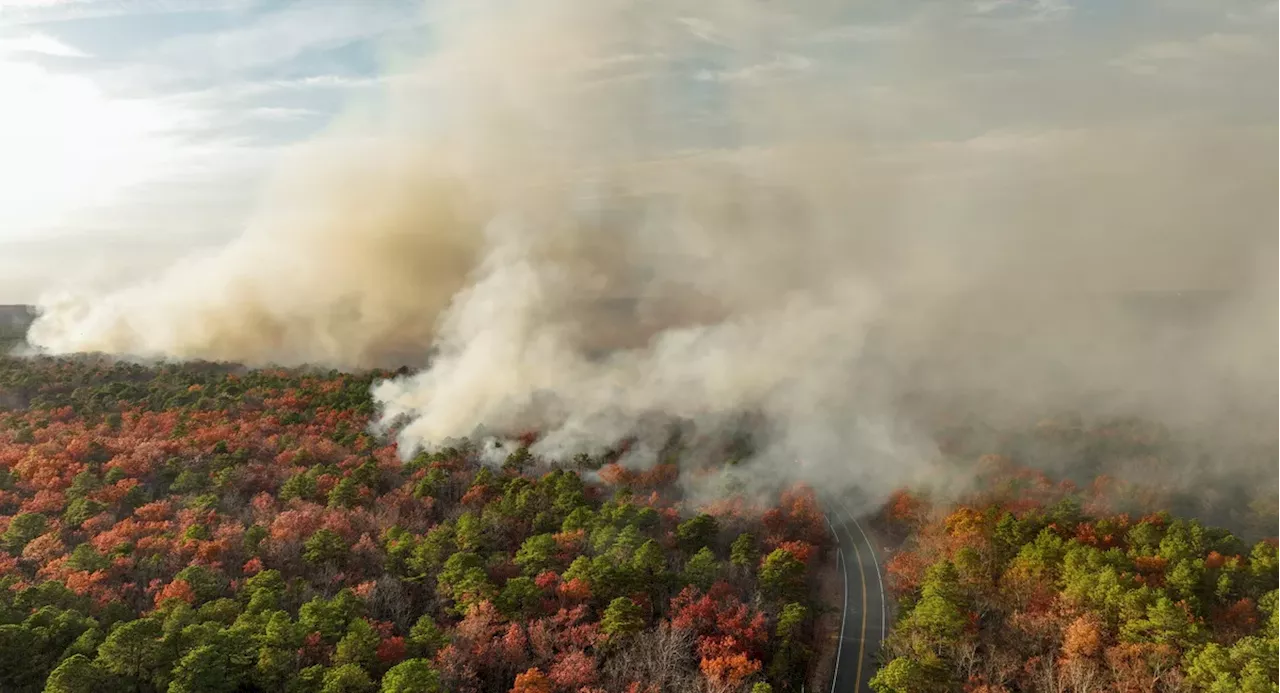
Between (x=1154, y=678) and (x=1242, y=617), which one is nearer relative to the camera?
(x=1154, y=678)

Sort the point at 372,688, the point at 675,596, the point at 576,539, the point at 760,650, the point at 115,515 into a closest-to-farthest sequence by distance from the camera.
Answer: the point at 372,688 < the point at 760,650 < the point at 675,596 < the point at 576,539 < the point at 115,515

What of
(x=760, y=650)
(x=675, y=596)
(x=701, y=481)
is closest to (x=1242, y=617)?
(x=760, y=650)

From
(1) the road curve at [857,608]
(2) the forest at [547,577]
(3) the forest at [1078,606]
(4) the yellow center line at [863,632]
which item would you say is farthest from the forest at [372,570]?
(3) the forest at [1078,606]

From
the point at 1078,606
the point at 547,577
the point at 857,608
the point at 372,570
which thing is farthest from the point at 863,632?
the point at 372,570

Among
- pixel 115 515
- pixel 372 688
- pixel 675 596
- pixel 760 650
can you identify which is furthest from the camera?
pixel 115 515

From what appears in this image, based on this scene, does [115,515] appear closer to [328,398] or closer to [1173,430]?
[328,398]

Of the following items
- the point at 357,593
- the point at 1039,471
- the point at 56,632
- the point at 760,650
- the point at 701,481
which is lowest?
the point at 1039,471

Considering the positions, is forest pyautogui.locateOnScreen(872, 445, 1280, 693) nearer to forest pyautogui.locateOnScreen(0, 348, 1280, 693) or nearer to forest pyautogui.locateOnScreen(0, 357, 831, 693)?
forest pyautogui.locateOnScreen(0, 348, 1280, 693)

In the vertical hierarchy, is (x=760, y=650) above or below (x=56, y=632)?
below
